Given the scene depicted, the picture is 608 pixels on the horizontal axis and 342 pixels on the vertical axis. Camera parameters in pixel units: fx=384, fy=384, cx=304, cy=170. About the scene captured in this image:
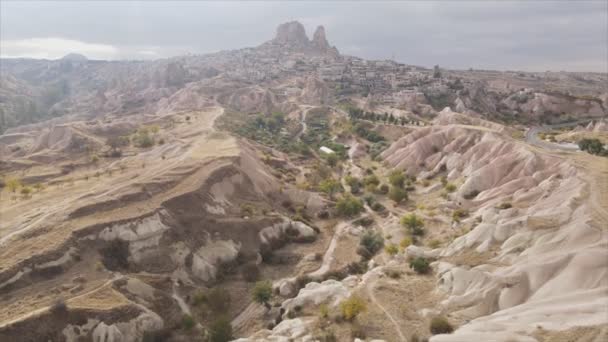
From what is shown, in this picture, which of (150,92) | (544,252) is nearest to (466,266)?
(544,252)

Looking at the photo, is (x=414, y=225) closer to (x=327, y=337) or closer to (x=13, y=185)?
(x=327, y=337)

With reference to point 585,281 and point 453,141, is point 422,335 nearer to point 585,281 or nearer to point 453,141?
point 585,281

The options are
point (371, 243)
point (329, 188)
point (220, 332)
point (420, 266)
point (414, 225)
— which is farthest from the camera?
point (329, 188)

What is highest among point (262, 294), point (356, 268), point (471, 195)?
point (471, 195)

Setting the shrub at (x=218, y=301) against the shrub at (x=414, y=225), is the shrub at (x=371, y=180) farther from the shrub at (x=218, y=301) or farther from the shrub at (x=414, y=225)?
the shrub at (x=218, y=301)

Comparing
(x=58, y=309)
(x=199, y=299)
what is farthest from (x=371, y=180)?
(x=58, y=309)
